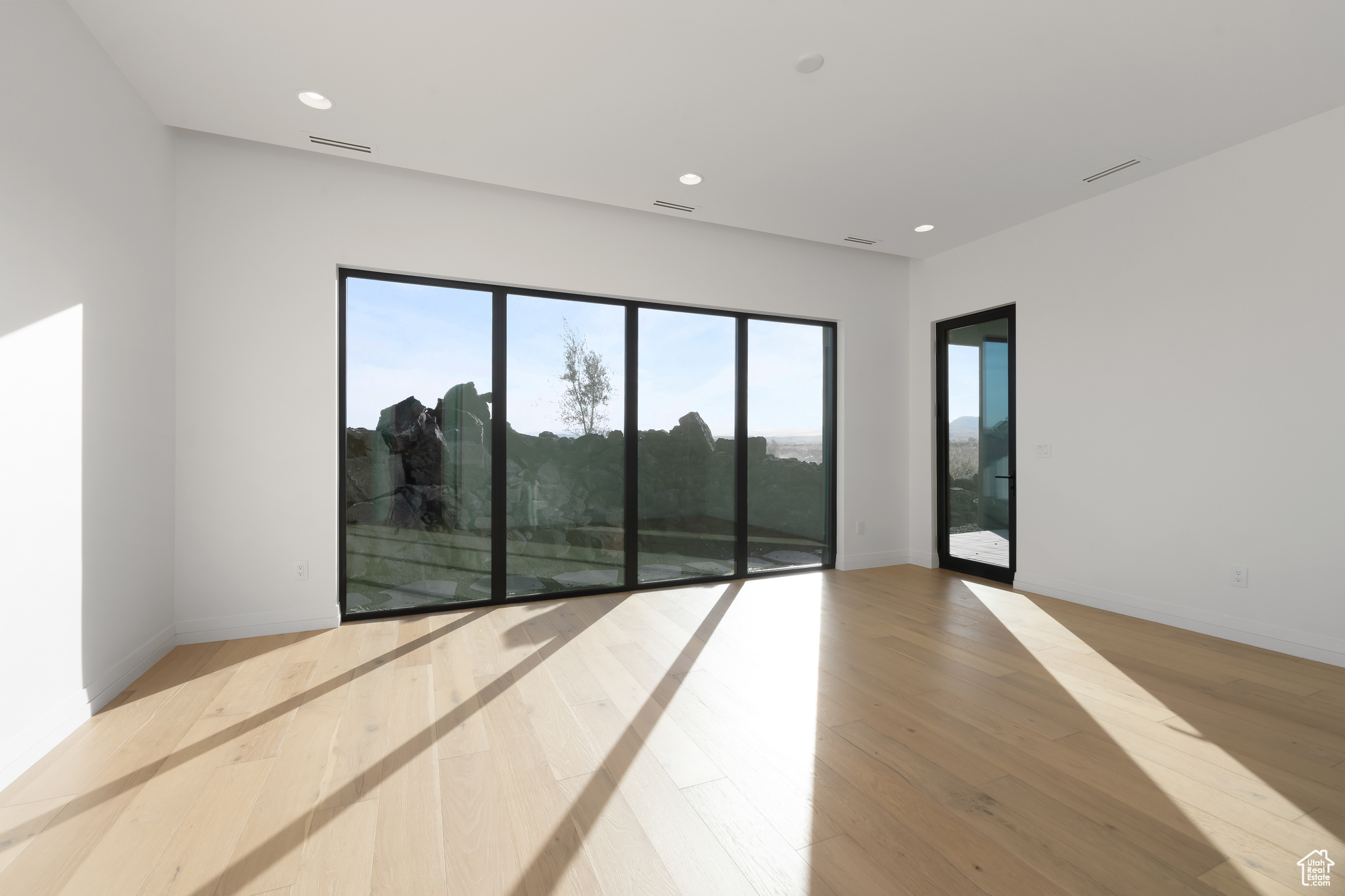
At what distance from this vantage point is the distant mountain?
5.27 metres

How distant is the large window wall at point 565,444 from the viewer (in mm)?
3947

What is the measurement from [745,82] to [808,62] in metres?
0.30

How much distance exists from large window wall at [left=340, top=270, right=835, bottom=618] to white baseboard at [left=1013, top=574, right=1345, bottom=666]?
5.92 ft

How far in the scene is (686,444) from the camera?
490cm

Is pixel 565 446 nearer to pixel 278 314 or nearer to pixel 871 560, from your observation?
pixel 278 314

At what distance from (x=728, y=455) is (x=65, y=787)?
4100 mm

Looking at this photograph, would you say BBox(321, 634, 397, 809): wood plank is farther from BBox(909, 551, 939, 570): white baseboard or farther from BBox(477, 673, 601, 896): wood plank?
BBox(909, 551, 939, 570): white baseboard

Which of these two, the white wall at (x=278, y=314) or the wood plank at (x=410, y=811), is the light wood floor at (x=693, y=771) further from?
the white wall at (x=278, y=314)

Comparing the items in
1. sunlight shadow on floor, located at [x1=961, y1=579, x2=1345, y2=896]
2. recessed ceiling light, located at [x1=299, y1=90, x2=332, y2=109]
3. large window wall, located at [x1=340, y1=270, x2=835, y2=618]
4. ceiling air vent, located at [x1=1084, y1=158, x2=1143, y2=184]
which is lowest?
sunlight shadow on floor, located at [x1=961, y1=579, x2=1345, y2=896]

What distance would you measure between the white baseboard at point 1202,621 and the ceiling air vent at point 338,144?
17.8 ft

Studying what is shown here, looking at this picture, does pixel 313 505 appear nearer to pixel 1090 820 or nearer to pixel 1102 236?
pixel 1090 820

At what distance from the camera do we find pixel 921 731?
239 cm

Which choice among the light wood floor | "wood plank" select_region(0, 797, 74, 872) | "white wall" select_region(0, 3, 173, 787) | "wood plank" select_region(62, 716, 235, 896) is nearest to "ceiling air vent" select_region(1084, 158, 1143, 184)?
the light wood floor

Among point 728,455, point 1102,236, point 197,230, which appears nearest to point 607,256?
point 728,455
